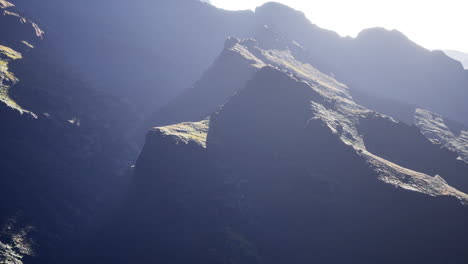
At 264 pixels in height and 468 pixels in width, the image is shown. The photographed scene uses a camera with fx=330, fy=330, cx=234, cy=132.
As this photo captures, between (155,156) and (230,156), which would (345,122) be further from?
(155,156)

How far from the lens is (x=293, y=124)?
564ft

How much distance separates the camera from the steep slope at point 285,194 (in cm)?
12075

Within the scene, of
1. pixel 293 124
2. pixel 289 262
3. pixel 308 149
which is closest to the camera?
pixel 289 262

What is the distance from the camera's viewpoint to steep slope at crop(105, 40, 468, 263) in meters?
121

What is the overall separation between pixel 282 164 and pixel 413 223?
61019 mm

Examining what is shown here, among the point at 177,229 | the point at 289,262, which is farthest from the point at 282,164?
the point at 177,229

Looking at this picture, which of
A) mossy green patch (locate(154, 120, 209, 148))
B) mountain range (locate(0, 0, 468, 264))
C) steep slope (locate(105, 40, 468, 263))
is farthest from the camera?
mossy green patch (locate(154, 120, 209, 148))

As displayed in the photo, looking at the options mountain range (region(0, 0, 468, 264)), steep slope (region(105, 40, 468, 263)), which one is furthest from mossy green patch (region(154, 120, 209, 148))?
mountain range (region(0, 0, 468, 264))

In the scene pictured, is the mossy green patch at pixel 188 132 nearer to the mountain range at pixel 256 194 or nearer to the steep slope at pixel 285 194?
the steep slope at pixel 285 194

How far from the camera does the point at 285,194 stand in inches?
A: 5925

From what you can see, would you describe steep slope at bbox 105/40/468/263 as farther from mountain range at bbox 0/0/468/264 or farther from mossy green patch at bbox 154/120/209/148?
mossy green patch at bbox 154/120/209/148

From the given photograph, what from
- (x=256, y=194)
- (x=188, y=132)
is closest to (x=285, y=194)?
(x=256, y=194)

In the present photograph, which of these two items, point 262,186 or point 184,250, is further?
point 262,186

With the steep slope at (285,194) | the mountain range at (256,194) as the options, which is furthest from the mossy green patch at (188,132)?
the mountain range at (256,194)
